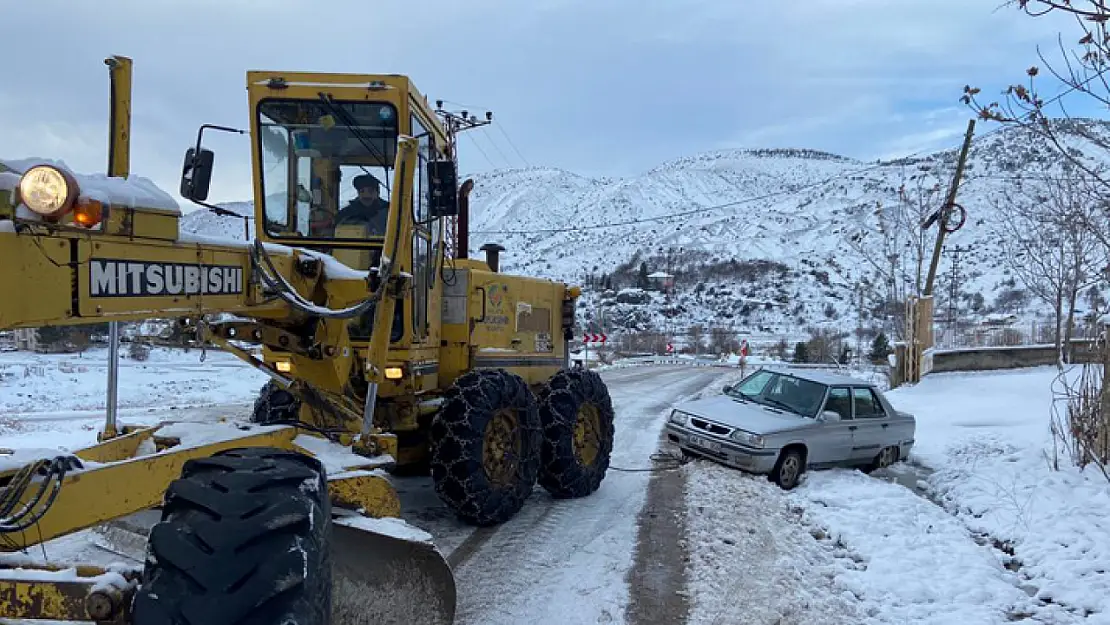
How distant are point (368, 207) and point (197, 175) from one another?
138 cm

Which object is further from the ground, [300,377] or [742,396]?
[300,377]

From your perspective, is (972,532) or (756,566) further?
(972,532)

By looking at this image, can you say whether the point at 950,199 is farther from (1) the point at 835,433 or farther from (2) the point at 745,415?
(2) the point at 745,415

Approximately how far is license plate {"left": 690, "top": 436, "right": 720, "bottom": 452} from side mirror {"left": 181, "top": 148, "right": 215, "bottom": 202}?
6.75 meters

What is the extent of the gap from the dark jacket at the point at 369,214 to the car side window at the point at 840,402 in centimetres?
676

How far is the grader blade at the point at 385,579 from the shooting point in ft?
11.8

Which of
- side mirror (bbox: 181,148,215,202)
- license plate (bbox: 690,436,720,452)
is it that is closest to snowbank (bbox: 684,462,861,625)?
license plate (bbox: 690,436,720,452)

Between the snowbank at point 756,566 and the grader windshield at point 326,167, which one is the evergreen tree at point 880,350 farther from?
the grader windshield at point 326,167

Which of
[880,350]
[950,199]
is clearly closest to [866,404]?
[950,199]

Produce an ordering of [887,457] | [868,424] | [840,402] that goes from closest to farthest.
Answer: [840,402]
[868,424]
[887,457]

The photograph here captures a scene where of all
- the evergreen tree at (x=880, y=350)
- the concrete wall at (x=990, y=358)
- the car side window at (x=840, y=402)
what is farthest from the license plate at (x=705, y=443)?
the evergreen tree at (x=880, y=350)

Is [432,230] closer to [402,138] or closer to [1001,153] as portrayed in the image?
[402,138]

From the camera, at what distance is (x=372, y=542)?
3.64 meters

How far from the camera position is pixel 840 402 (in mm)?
10281
